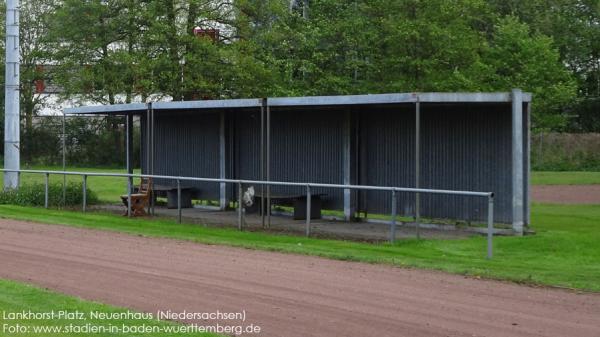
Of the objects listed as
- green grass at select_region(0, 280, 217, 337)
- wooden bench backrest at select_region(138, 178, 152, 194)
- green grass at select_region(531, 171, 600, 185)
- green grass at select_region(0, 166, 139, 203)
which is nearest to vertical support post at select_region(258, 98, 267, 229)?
wooden bench backrest at select_region(138, 178, 152, 194)

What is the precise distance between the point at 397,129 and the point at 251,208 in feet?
13.5

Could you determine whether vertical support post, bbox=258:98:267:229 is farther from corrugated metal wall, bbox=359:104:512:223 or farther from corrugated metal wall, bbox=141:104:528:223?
corrugated metal wall, bbox=359:104:512:223

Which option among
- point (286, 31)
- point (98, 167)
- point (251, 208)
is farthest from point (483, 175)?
point (98, 167)

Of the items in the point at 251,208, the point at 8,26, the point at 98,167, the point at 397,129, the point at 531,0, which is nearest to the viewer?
the point at 397,129

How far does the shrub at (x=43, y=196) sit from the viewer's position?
78.7 feet

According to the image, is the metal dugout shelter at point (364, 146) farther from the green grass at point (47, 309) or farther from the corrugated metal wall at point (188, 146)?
the green grass at point (47, 309)

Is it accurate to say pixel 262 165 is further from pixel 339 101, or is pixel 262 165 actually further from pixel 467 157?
pixel 467 157

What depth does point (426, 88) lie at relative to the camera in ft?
111

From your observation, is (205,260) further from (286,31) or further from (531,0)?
(531,0)

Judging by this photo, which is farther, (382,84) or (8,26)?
(382,84)

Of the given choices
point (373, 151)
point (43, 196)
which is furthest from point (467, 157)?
point (43, 196)

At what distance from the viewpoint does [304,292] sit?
36.1 ft

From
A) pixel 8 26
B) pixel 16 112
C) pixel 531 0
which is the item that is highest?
pixel 531 0

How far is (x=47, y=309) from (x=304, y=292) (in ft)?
9.97
